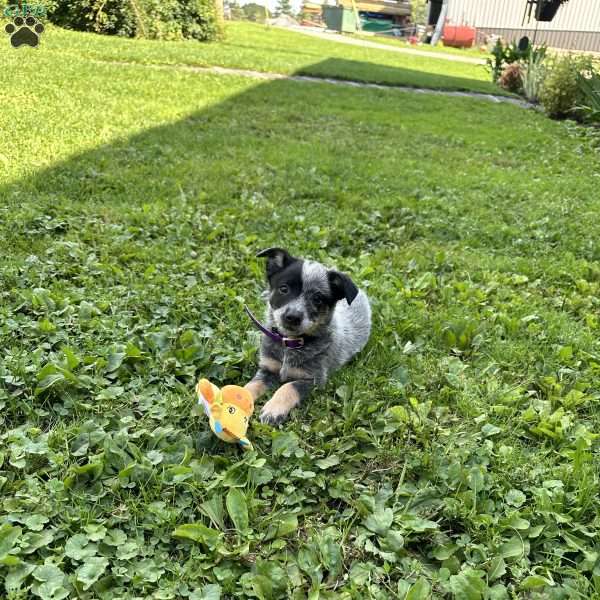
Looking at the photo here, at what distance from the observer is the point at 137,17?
16.2 m

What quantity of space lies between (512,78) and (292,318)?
56.3ft

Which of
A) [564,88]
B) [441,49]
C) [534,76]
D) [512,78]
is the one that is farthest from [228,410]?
[441,49]

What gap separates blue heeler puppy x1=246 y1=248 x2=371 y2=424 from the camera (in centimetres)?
317

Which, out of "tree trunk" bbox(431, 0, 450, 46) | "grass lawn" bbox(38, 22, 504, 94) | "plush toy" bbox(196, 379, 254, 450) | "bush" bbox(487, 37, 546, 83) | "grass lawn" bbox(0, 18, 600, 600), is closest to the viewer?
"grass lawn" bbox(0, 18, 600, 600)

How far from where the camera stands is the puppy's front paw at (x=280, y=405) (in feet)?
9.78

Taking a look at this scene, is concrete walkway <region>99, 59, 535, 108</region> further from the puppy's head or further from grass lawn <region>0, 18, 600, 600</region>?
the puppy's head

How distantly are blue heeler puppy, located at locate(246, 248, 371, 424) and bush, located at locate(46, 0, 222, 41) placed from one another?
610 inches

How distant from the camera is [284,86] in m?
12.9

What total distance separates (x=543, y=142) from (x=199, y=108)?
628cm

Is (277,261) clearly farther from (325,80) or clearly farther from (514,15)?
(514,15)

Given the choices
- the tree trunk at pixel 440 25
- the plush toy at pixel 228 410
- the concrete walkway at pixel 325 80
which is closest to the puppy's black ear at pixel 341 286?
the plush toy at pixel 228 410

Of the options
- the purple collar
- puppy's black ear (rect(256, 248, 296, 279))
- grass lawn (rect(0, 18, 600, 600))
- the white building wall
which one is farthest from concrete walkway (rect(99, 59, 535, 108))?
the white building wall

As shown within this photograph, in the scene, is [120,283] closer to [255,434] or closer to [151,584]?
[255,434]

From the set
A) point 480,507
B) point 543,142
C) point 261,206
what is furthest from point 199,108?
point 480,507
